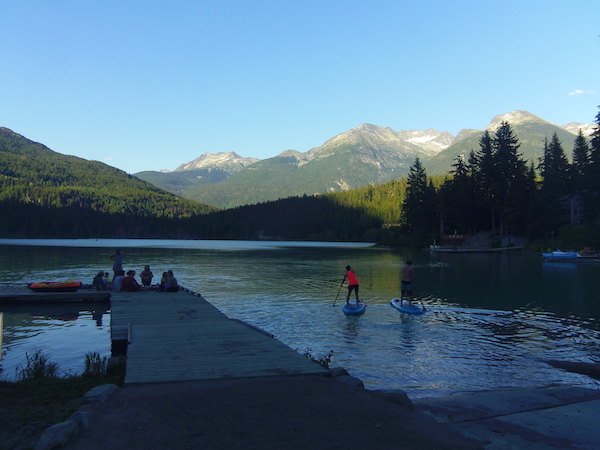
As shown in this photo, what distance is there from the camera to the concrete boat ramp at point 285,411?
7.34 meters

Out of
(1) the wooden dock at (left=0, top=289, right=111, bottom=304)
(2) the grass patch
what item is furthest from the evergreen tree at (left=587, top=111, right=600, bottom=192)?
(2) the grass patch

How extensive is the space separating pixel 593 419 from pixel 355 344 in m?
10.3

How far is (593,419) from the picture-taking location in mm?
10109

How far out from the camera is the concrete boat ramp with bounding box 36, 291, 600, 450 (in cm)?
734

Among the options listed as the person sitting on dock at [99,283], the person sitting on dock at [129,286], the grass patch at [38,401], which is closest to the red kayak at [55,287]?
the person sitting on dock at [99,283]

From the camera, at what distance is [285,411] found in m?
8.55

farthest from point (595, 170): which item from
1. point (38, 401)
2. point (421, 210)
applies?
point (38, 401)

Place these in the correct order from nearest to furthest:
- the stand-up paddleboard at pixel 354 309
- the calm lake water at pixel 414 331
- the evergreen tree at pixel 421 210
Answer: the calm lake water at pixel 414 331
the stand-up paddleboard at pixel 354 309
the evergreen tree at pixel 421 210

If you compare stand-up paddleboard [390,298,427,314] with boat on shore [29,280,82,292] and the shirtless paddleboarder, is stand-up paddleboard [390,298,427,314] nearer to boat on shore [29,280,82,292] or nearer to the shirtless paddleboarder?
the shirtless paddleboarder

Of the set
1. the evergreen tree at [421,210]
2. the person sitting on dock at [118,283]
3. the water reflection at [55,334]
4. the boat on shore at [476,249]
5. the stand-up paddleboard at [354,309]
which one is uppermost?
the evergreen tree at [421,210]

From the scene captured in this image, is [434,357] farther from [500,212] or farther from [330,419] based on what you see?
[500,212]

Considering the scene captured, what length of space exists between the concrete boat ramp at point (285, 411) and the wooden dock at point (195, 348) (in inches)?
2.1

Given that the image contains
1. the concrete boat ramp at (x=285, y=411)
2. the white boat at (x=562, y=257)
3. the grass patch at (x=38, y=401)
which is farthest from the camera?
the white boat at (x=562, y=257)

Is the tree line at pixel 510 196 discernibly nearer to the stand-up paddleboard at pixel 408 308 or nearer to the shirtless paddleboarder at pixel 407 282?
the shirtless paddleboarder at pixel 407 282
